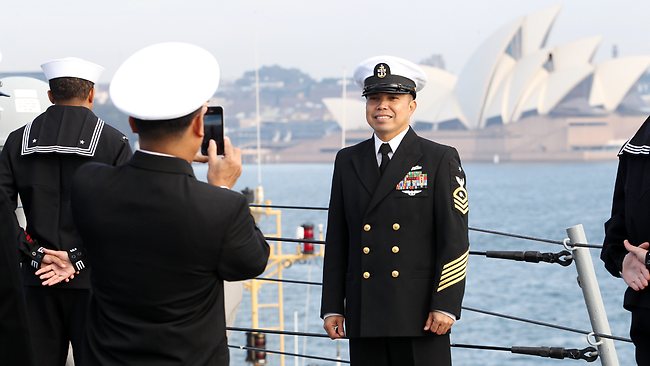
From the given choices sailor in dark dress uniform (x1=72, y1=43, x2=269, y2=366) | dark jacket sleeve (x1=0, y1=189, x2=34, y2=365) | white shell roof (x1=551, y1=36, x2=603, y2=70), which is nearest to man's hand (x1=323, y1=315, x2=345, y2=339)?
sailor in dark dress uniform (x1=72, y1=43, x2=269, y2=366)

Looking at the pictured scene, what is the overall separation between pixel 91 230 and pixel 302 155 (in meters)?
100

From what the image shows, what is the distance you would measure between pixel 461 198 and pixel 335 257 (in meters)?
0.40

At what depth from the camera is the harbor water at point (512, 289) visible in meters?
28.6

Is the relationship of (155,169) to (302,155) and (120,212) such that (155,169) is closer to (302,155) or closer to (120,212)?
(120,212)

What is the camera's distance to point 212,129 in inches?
84.0

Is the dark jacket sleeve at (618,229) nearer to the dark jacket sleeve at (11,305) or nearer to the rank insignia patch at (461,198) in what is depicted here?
the rank insignia patch at (461,198)

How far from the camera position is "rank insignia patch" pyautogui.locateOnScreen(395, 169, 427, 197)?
9.26ft

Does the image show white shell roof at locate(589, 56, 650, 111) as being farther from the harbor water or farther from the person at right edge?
the person at right edge

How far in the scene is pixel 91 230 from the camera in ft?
6.75

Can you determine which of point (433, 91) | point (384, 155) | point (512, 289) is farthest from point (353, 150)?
point (433, 91)

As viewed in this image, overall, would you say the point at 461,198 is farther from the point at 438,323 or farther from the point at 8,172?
the point at 8,172

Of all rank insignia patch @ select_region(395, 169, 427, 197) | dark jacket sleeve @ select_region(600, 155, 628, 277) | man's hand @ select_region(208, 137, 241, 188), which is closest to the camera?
man's hand @ select_region(208, 137, 241, 188)

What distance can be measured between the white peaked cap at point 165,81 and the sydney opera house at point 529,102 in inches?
2286

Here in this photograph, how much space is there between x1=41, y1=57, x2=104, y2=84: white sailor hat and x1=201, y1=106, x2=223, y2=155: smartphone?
944 millimetres
